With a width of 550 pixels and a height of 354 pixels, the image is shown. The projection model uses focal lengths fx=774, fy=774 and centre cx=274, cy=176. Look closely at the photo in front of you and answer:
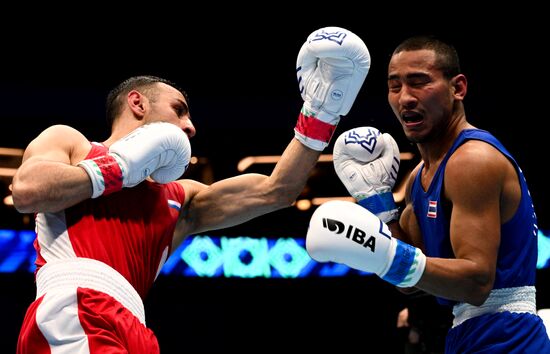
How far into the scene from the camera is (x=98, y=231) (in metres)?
2.85

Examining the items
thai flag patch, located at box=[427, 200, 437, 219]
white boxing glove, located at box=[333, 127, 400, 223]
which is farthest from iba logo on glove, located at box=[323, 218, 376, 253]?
A: white boxing glove, located at box=[333, 127, 400, 223]

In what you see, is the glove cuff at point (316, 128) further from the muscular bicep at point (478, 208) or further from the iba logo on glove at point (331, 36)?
the muscular bicep at point (478, 208)

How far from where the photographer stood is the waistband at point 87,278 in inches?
107

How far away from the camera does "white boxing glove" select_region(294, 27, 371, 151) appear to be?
10.0 feet

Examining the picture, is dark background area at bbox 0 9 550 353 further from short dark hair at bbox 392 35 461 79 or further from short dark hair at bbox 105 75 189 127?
short dark hair at bbox 392 35 461 79

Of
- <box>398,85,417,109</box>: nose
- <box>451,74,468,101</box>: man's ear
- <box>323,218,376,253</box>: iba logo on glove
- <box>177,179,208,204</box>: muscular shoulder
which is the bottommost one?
<box>177,179,208,204</box>: muscular shoulder

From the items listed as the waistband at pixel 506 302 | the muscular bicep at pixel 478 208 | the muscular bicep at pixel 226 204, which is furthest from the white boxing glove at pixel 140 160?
the waistband at pixel 506 302

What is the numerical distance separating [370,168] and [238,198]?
2.01 ft

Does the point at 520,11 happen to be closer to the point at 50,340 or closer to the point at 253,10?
the point at 253,10

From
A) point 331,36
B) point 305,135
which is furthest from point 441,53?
point 305,135

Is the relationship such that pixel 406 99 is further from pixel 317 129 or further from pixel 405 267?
pixel 405 267

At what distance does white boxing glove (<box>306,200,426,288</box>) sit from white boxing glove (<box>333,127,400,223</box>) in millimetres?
776

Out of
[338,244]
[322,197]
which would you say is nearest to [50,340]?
[338,244]

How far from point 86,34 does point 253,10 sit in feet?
6.41
